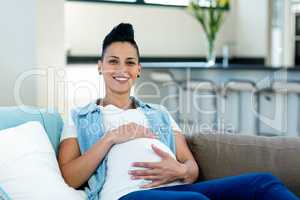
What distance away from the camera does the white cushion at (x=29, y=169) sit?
5.85 feet

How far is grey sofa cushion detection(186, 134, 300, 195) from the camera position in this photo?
2137 mm

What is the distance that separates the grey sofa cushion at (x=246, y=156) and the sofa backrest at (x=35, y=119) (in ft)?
2.12

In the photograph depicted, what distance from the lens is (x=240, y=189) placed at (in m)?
1.90

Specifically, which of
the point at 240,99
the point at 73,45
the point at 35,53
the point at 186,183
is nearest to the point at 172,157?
the point at 186,183

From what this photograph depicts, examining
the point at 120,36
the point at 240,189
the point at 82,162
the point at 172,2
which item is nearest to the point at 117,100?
the point at 120,36

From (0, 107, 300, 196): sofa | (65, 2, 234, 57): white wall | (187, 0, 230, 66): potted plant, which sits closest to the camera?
(0, 107, 300, 196): sofa

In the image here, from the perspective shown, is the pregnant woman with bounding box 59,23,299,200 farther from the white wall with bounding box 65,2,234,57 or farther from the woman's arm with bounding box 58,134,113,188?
the white wall with bounding box 65,2,234,57

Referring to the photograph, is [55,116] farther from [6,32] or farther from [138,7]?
[138,7]

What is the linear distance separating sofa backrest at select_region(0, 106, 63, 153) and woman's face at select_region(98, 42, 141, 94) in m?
0.31

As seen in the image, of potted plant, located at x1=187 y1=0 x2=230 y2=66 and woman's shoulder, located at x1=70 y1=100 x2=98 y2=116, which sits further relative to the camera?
potted plant, located at x1=187 y1=0 x2=230 y2=66

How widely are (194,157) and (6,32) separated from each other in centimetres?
140

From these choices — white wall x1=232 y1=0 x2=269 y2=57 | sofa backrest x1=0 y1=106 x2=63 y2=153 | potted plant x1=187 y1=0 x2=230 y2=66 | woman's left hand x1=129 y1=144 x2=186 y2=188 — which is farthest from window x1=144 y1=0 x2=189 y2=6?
woman's left hand x1=129 y1=144 x2=186 y2=188

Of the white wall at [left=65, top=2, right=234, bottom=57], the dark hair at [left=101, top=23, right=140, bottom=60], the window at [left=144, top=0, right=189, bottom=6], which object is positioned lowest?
the dark hair at [left=101, top=23, right=140, bottom=60]

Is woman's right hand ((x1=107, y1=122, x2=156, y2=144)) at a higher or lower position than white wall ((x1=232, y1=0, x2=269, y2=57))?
lower
